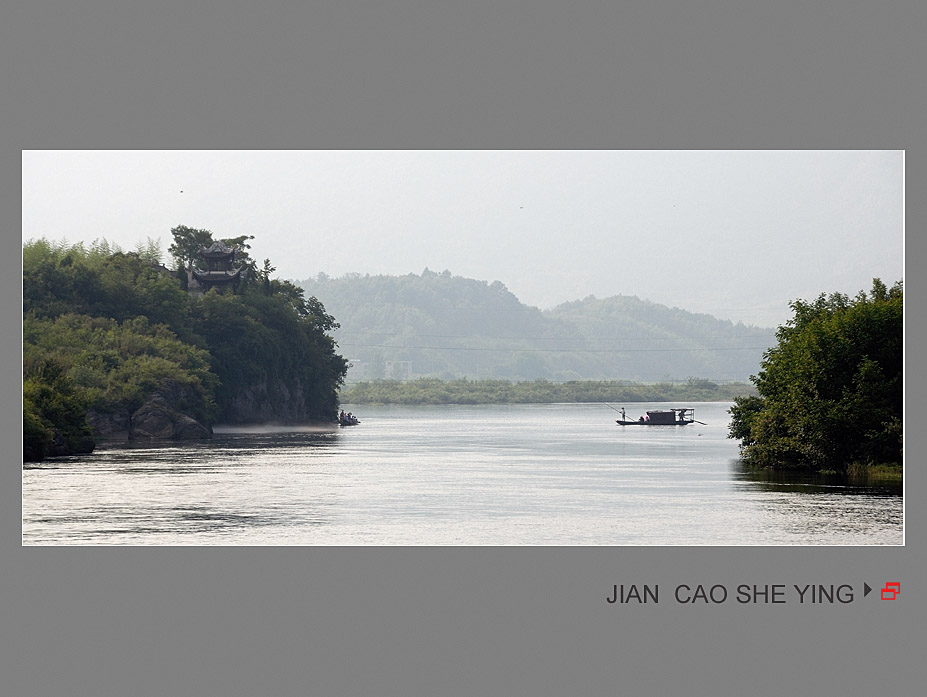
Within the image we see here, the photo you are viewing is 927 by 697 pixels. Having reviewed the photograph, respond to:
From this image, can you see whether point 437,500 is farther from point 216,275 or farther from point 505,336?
point 505,336

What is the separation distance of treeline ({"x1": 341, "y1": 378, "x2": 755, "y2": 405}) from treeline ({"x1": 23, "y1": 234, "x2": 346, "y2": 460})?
121 feet

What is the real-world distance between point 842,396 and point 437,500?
33.6 feet

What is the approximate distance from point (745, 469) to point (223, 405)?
109ft

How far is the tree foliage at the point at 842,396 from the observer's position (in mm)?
27125

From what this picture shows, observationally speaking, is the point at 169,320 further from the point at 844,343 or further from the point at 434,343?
the point at 434,343

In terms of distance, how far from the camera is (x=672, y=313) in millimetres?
154000

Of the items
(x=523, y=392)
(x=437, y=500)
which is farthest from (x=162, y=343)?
(x=523, y=392)

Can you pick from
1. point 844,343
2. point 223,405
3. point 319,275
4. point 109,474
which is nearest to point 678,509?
point 844,343

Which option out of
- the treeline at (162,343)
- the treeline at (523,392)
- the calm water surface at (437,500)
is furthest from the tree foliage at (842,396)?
the treeline at (523,392)

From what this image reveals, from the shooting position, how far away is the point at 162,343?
175ft

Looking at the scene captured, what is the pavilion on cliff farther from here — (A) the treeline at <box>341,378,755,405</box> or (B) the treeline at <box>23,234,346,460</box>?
(A) the treeline at <box>341,378,755,405</box>

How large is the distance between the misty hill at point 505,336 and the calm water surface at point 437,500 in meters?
97.8

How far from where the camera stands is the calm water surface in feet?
61.0

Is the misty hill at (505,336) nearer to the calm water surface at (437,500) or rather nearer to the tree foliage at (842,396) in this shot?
the calm water surface at (437,500)
